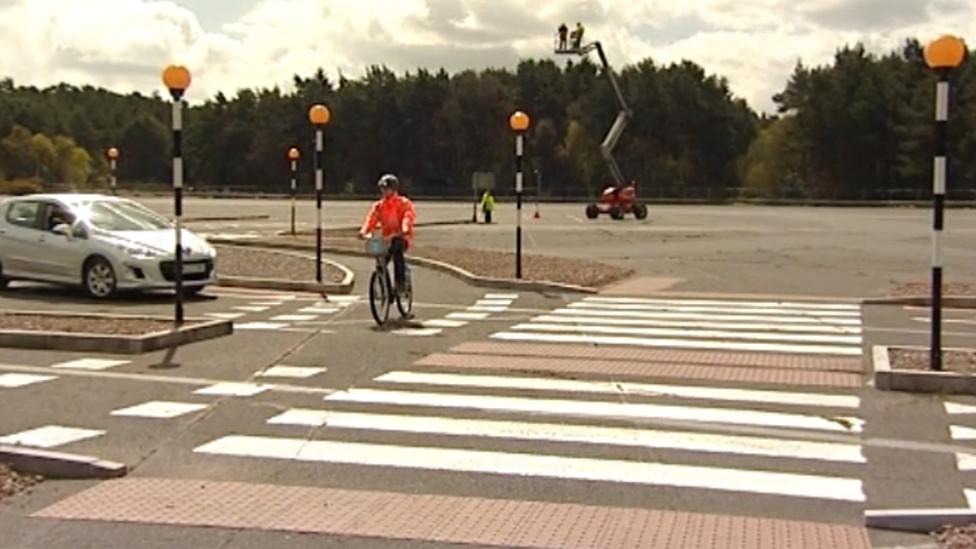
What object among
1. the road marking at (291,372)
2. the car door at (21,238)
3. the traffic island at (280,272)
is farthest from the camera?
the traffic island at (280,272)

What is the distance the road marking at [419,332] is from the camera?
13859mm

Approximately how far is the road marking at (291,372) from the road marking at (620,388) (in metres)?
0.67

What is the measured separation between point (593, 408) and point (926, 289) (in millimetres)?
12144

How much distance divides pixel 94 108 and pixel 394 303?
159151 millimetres

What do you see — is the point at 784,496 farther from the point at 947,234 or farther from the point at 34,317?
the point at 947,234

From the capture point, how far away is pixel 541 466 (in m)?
7.33

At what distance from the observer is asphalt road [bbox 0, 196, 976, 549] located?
6.69 metres

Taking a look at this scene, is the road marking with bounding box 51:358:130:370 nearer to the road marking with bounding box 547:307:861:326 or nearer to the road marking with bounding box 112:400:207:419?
the road marking with bounding box 112:400:207:419

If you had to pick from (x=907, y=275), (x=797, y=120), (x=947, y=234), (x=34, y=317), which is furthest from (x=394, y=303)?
(x=797, y=120)

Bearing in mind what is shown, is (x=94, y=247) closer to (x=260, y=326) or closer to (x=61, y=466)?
(x=260, y=326)

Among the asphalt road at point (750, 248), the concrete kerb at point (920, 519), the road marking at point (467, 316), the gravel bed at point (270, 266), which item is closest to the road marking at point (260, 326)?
the road marking at point (467, 316)

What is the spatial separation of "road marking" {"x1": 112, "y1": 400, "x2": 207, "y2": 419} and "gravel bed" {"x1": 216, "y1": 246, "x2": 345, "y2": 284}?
35.6 ft

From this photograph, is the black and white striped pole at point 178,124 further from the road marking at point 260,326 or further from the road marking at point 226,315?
the road marking at point 226,315

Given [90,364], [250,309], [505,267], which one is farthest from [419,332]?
[505,267]
